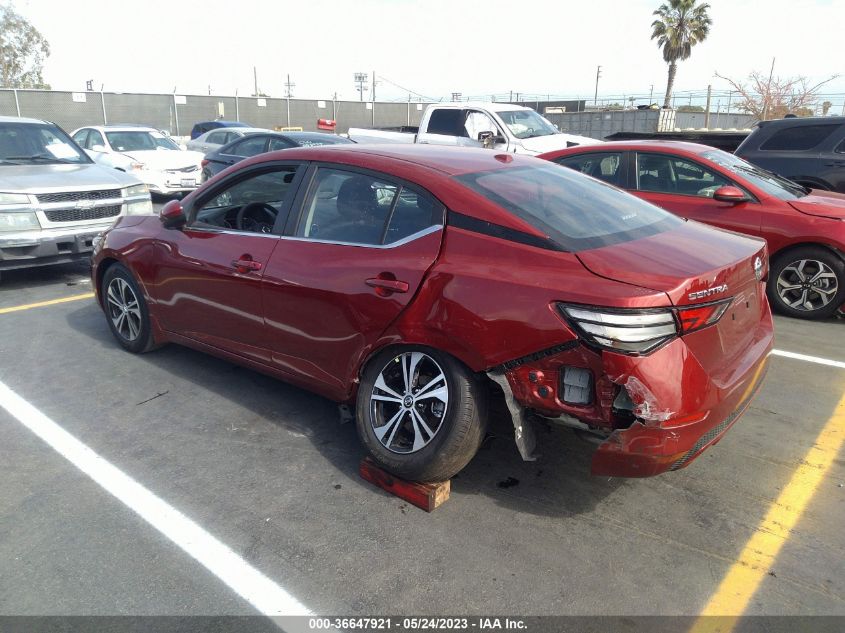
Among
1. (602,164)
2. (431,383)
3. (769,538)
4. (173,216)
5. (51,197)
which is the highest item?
(602,164)

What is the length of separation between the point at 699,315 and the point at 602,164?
4.89 meters

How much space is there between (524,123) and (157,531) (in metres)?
11.3

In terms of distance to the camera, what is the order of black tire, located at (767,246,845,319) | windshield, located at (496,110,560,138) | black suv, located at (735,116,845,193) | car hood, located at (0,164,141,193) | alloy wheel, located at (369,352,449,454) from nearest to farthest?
1. alloy wheel, located at (369,352,449,454)
2. black tire, located at (767,246,845,319)
3. car hood, located at (0,164,141,193)
4. black suv, located at (735,116,845,193)
5. windshield, located at (496,110,560,138)

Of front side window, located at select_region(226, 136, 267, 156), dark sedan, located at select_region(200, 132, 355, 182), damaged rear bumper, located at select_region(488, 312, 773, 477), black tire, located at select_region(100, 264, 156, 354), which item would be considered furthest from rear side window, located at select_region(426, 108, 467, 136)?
damaged rear bumper, located at select_region(488, 312, 773, 477)

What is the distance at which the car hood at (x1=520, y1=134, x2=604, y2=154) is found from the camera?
1190 cm

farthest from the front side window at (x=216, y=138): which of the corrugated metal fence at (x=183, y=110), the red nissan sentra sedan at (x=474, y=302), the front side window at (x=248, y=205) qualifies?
the red nissan sentra sedan at (x=474, y=302)

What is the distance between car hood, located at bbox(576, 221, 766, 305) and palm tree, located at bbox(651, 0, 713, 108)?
37.0 metres

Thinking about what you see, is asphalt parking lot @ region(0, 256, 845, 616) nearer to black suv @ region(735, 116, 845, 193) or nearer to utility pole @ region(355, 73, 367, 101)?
black suv @ region(735, 116, 845, 193)

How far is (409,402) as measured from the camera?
3188 millimetres

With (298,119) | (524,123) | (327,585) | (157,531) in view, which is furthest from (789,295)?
(298,119)

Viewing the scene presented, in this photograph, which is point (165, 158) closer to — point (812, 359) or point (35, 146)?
point (35, 146)

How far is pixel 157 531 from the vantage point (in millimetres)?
2980

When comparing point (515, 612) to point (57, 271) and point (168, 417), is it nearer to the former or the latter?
point (168, 417)

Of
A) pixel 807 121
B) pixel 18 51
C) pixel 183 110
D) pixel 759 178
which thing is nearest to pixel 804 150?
pixel 807 121
